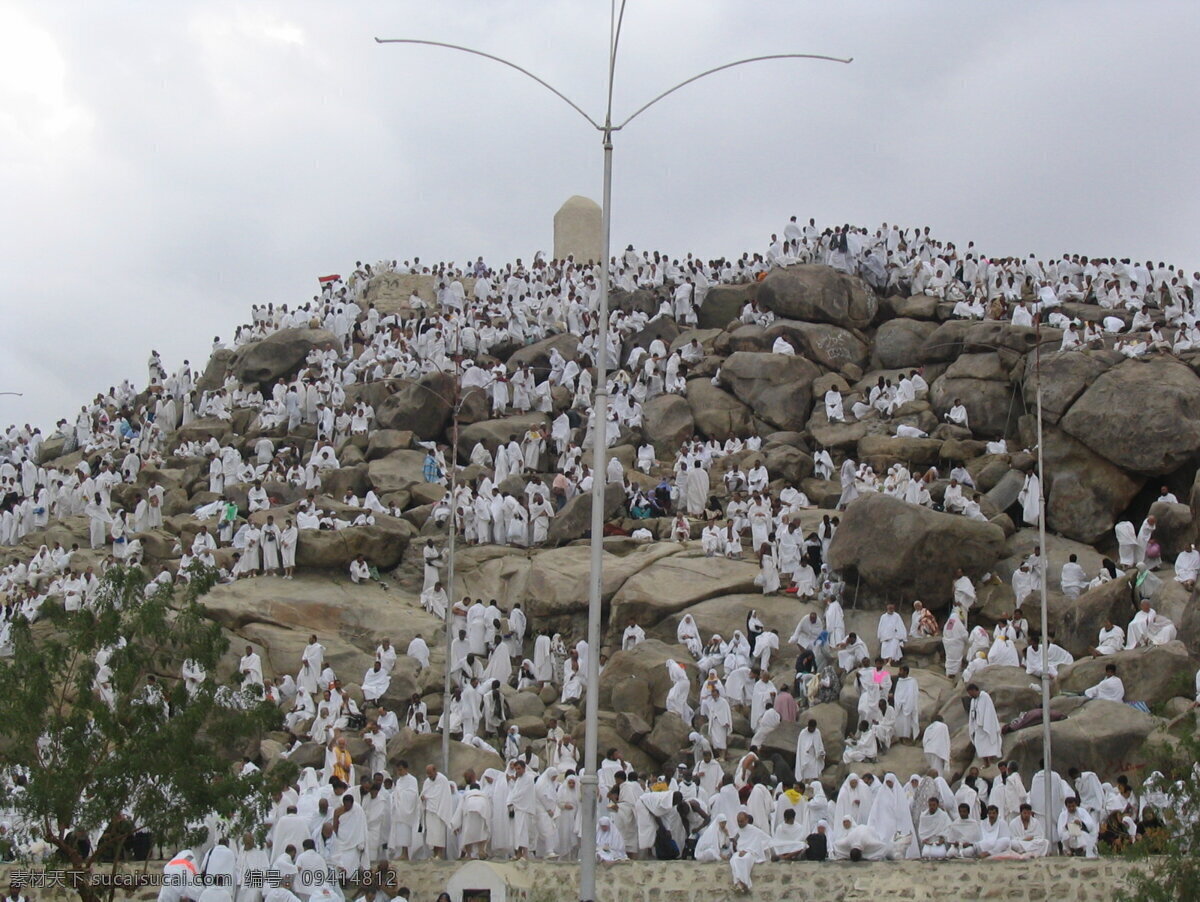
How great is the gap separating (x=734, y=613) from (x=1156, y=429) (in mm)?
9865

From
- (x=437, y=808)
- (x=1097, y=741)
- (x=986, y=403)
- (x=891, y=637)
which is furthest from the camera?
(x=986, y=403)

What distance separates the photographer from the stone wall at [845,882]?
1656 cm

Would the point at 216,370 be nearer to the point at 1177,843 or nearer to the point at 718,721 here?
the point at 718,721

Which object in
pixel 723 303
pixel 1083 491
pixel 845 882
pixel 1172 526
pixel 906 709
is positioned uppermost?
pixel 723 303

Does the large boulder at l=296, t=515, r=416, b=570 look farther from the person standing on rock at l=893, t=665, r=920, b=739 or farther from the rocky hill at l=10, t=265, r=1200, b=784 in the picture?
the person standing on rock at l=893, t=665, r=920, b=739

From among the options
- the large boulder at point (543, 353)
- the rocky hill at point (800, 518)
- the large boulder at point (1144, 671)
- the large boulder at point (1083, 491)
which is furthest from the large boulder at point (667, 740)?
the large boulder at point (543, 353)

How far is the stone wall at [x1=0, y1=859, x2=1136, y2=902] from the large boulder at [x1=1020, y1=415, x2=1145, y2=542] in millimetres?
15199

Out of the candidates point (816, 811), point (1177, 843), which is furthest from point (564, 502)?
point (1177, 843)

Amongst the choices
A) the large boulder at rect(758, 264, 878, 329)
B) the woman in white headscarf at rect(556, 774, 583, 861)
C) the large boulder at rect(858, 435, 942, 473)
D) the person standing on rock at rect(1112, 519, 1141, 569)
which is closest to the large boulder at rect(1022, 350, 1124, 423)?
the large boulder at rect(858, 435, 942, 473)

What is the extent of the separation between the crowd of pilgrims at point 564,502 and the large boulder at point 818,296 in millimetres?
686

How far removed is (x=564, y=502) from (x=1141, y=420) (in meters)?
12.3

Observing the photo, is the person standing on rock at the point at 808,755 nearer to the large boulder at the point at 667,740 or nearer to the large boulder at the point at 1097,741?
the large boulder at the point at 667,740

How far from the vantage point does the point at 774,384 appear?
124ft

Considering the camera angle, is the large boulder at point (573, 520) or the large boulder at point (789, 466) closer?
the large boulder at point (573, 520)
